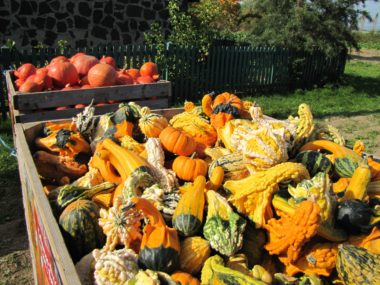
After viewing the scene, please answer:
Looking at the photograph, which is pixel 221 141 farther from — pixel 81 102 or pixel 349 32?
Answer: pixel 349 32

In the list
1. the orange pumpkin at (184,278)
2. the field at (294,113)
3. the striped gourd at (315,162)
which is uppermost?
the striped gourd at (315,162)

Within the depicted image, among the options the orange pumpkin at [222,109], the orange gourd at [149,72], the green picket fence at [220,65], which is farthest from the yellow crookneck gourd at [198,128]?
the green picket fence at [220,65]

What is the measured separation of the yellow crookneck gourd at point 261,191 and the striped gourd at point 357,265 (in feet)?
1.32

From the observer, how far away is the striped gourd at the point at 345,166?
232 centimetres

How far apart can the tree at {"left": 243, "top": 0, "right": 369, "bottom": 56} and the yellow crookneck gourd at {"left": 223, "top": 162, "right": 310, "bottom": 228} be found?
11.0m

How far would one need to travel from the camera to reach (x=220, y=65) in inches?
435

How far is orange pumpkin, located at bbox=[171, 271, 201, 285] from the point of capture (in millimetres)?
1636

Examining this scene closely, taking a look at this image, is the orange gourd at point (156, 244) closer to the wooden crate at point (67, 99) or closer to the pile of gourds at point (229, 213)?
the pile of gourds at point (229, 213)

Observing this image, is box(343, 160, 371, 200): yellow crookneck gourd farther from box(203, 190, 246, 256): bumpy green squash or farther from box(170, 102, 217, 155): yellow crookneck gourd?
box(170, 102, 217, 155): yellow crookneck gourd

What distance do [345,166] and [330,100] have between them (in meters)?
9.98

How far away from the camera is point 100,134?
3.07 m

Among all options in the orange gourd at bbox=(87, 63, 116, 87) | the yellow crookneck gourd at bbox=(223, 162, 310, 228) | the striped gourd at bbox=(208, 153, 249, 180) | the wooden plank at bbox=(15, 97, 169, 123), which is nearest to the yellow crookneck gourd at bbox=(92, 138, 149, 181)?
the striped gourd at bbox=(208, 153, 249, 180)

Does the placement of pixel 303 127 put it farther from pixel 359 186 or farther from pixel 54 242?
pixel 54 242

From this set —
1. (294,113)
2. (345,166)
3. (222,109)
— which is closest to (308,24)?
(294,113)
